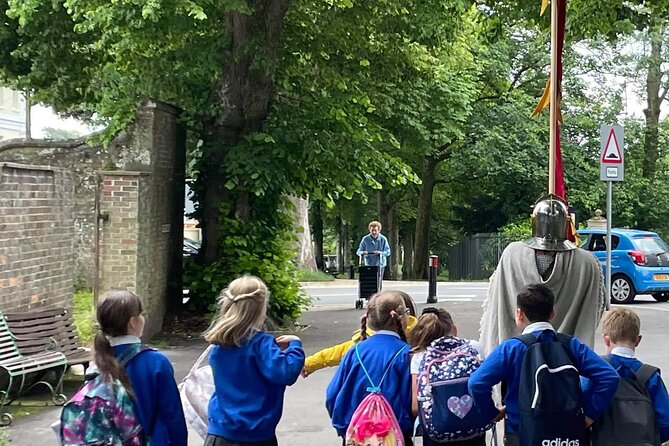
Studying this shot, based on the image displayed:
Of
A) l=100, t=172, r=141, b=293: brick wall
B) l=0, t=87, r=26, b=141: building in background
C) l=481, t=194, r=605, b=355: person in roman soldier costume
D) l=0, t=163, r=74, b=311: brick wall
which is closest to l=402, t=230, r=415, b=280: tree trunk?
l=0, t=87, r=26, b=141: building in background

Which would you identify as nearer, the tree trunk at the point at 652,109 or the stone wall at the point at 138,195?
the stone wall at the point at 138,195

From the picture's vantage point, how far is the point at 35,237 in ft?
28.7

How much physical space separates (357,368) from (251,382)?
0.55 metres

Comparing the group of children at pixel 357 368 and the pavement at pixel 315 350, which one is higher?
the group of children at pixel 357 368

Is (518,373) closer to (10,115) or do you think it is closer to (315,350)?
(315,350)

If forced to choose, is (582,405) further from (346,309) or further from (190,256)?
(346,309)

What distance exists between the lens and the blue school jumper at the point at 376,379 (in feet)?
14.1

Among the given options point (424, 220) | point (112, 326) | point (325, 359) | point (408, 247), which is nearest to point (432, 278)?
point (325, 359)

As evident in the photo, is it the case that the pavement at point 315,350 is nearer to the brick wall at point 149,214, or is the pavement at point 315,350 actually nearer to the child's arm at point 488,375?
the brick wall at point 149,214

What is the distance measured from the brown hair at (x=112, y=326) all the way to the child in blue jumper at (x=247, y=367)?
46cm

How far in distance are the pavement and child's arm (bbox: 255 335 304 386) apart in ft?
9.52

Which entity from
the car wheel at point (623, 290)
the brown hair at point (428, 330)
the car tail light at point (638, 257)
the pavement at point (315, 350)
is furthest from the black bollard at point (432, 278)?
the brown hair at point (428, 330)

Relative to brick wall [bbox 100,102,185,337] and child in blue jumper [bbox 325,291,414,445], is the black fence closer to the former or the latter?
brick wall [bbox 100,102,185,337]

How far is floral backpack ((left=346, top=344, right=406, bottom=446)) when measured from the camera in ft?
13.7
